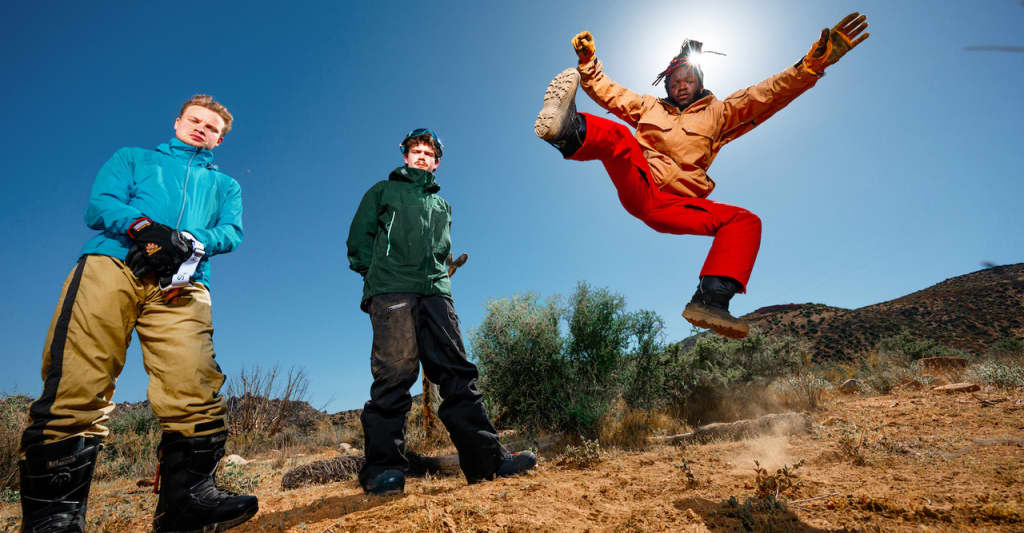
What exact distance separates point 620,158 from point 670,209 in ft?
1.27

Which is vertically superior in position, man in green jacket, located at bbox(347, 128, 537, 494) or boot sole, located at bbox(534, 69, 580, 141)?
boot sole, located at bbox(534, 69, 580, 141)

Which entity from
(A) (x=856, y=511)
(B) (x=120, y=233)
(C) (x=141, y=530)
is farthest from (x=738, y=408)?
(B) (x=120, y=233)

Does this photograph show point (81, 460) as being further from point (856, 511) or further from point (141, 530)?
point (856, 511)

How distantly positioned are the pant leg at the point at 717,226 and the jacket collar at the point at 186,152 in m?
2.84

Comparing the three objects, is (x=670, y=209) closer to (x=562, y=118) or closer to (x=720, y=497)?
(x=562, y=118)

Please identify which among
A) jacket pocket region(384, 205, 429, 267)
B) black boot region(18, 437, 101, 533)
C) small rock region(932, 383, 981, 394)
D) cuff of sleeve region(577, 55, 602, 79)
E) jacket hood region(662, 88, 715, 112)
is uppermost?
cuff of sleeve region(577, 55, 602, 79)

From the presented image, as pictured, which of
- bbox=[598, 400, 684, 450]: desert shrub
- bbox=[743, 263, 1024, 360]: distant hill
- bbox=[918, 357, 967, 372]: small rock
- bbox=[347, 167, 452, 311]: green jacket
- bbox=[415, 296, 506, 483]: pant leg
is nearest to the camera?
bbox=[415, 296, 506, 483]: pant leg

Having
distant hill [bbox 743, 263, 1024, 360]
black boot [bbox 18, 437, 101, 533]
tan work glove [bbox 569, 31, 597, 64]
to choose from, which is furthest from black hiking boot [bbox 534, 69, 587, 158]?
distant hill [bbox 743, 263, 1024, 360]

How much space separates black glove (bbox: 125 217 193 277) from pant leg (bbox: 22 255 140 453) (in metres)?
0.09

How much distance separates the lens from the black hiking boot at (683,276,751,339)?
2.13m

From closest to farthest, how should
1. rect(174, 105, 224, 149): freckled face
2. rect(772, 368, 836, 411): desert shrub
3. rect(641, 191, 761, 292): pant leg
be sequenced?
1. rect(641, 191, 761, 292): pant leg
2. rect(174, 105, 224, 149): freckled face
3. rect(772, 368, 836, 411): desert shrub

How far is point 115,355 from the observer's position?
226 centimetres

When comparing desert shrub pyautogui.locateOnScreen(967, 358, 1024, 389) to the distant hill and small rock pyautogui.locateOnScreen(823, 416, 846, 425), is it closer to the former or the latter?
small rock pyautogui.locateOnScreen(823, 416, 846, 425)

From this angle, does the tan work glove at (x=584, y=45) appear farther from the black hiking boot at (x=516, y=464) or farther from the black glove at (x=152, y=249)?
the black hiking boot at (x=516, y=464)
